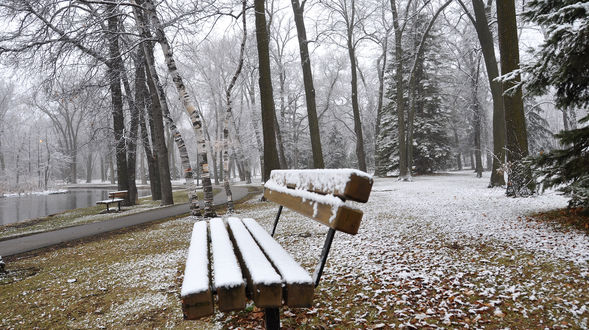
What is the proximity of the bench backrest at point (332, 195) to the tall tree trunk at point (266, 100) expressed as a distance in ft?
23.1

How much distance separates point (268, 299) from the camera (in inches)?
63.9

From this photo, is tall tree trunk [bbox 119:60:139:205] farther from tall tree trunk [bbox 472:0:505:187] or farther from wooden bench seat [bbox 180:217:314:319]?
tall tree trunk [bbox 472:0:505:187]

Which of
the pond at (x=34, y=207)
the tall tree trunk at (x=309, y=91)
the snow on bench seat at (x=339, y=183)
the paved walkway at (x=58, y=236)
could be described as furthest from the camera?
the pond at (x=34, y=207)

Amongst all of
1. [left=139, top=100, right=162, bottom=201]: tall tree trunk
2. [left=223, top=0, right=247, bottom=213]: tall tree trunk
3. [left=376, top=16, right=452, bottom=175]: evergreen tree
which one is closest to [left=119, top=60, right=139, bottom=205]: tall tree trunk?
[left=139, top=100, right=162, bottom=201]: tall tree trunk

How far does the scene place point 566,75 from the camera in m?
4.15

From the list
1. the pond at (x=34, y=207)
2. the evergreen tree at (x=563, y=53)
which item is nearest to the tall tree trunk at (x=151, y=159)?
the pond at (x=34, y=207)

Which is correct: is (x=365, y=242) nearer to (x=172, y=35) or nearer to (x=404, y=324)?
(x=404, y=324)

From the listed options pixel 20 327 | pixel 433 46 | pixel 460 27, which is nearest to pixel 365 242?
pixel 20 327

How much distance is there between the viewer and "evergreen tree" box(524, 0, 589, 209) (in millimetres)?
3771

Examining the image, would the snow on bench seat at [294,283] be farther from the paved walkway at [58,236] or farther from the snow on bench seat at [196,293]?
the paved walkway at [58,236]

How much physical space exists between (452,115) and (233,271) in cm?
2730

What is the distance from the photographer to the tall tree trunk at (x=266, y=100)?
977 centimetres

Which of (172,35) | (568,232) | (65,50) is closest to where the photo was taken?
(568,232)

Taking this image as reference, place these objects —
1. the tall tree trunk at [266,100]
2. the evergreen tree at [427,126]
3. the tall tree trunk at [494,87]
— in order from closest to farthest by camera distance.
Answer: the tall tree trunk at [266,100], the tall tree trunk at [494,87], the evergreen tree at [427,126]
